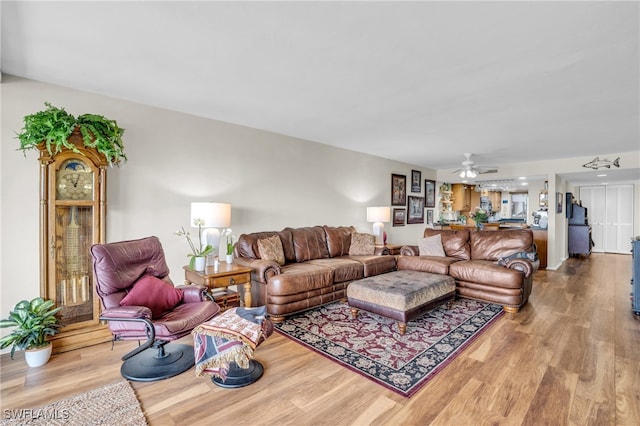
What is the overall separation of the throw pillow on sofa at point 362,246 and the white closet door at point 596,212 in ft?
28.3

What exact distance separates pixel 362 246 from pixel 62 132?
3.98m

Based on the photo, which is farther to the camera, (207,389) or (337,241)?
(337,241)

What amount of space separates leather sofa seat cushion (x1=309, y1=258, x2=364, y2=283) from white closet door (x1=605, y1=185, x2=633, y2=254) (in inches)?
368

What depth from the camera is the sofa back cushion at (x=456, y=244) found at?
4.89 m

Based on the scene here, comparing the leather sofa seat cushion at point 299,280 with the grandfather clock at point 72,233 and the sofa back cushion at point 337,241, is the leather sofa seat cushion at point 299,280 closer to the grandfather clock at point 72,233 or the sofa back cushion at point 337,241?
the sofa back cushion at point 337,241

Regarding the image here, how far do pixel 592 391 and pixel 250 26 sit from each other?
3360mm

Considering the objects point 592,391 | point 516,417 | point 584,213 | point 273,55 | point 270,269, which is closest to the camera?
point 516,417

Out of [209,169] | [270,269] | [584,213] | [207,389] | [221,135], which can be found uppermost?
[221,135]

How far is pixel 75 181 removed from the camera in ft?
9.07

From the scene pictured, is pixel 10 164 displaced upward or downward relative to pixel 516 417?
upward

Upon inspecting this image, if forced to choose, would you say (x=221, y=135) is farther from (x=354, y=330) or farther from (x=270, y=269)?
(x=354, y=330)

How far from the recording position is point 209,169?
391 centimetres

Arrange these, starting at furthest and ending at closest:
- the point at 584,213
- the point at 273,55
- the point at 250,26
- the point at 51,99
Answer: the point at 584,213 < the point at 51,99 < the point at 273,55 < the point at 250,26

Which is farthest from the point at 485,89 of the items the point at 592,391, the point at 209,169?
the point at 209,169
